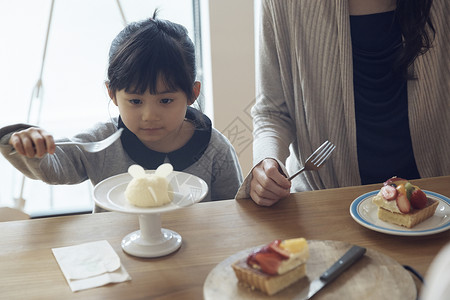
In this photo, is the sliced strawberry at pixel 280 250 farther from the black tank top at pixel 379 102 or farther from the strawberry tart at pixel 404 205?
the black tank top at pixel 379 102

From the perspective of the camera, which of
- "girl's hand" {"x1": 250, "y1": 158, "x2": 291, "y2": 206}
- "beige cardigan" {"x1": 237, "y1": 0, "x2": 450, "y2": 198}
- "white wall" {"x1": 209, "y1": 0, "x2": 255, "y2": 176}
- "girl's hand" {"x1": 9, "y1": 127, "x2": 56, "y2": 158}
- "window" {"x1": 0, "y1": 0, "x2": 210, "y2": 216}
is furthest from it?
"window" {"x1": 0, "y1": 0, "x2": 210, "y2": 216}

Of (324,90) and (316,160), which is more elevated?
(324,90)

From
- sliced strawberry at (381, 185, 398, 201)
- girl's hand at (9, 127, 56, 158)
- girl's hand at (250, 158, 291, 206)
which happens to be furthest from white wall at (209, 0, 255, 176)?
girl's hand at (9, 127, 56, 158)

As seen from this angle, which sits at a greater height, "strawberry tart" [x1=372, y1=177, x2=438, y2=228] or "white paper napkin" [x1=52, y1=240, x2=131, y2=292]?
"strawberry tart" [x1=372, y1=177, x2=438, y2=228]

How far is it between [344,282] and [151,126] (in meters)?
0.72

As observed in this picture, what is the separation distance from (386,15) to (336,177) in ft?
1.64

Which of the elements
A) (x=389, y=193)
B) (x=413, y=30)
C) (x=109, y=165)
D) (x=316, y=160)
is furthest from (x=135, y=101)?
(x=413, y=30)

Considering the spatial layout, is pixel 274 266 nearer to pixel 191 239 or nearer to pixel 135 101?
pixel 191 239

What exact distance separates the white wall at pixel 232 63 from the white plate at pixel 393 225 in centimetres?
158

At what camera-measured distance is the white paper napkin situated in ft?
2.74

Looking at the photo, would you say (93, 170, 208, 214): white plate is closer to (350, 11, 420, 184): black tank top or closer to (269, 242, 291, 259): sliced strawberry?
(269, 242, 291, 259): sliced strawberry

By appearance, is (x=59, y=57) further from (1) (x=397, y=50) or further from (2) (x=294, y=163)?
(1) (x=397, y=50)

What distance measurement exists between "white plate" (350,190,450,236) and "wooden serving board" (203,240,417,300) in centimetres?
14

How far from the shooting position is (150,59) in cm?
130
